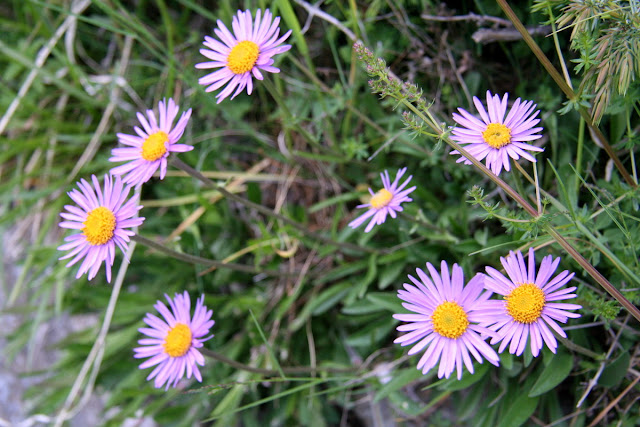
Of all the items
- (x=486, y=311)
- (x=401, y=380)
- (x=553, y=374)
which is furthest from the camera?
(x=401, y=380)

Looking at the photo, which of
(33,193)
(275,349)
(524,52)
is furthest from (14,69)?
(524,52)

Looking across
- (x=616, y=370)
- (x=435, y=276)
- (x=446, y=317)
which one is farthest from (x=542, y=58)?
(x=616, y=370)

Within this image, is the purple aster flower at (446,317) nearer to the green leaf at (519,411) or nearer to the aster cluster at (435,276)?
the aster cluster at (435,276)

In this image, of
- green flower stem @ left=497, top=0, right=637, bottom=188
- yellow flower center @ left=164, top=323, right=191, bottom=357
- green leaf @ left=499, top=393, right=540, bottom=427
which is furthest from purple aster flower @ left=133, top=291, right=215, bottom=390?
green flower stem @ left=497, top=0, right=637, bottom=188

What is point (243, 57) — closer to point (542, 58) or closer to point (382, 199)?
point (382, 199)

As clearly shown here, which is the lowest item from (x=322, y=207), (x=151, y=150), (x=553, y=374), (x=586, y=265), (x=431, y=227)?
(x=553, y=374)

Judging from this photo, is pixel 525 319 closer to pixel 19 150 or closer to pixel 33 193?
pixel 33 193
